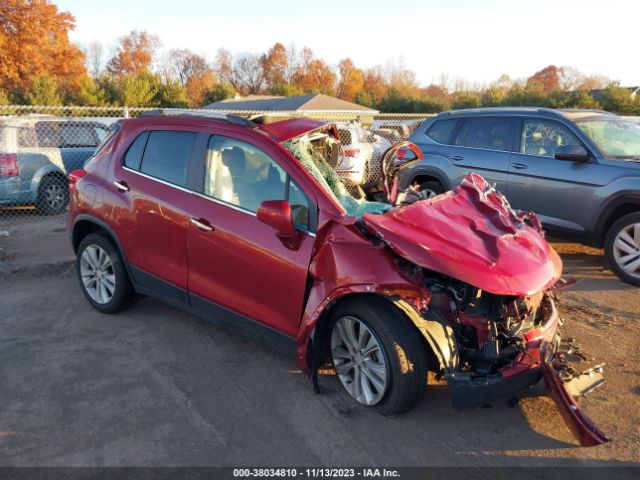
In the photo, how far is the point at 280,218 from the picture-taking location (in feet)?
10.8

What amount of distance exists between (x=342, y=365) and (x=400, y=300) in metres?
0.71

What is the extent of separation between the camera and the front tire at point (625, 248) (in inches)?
227

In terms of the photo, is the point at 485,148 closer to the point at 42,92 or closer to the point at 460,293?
the point at 460,293

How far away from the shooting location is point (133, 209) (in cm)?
440

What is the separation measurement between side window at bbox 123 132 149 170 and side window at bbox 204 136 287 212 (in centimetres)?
85

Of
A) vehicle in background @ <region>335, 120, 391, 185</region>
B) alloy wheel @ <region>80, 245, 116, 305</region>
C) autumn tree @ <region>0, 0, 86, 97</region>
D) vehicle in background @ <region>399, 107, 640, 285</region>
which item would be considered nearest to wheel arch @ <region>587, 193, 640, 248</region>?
vehicle in background @ <region>399, 107, 640, 285</region>

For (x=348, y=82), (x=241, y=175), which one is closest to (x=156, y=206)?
(x=241, y=175)

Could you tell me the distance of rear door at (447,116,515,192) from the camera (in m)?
7.06

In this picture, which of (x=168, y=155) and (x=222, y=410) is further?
(x=168, y=155)

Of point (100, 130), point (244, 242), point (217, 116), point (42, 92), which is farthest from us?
point (42, 92)

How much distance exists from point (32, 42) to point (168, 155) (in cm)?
2964

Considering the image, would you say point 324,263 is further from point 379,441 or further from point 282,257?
point 379,441

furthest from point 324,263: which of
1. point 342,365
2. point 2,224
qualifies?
point 2,224

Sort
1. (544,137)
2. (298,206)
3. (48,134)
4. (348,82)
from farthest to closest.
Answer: (348,82) → (48,134) → (544,137) → (298,206)
